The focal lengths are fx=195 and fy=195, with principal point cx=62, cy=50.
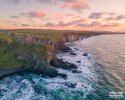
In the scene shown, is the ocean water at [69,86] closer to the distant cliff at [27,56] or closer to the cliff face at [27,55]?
the distant cliff at [27,56]

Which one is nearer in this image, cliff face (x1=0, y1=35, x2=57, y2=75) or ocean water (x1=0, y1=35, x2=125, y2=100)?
ocean water (x1=0, y1=35, x2=125, y2=100)

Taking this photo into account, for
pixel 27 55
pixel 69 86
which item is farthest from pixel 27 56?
pixel 69 86

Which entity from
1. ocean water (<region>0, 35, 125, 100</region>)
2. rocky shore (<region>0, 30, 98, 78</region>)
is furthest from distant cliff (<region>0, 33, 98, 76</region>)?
ocean water (<region>0, 35, 125, 100</region>)

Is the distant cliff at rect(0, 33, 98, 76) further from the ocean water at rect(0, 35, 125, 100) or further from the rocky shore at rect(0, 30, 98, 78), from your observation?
the ocean water at rect(0, 35, 125, 100)

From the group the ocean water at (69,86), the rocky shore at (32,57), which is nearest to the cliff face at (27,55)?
the rocky shore at (32,57)

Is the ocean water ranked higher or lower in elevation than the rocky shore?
lower

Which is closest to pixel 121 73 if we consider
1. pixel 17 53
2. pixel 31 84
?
pixel 31 84

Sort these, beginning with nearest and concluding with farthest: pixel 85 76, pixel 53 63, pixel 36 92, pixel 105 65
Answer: pixel 36 92
pixel 85 76
pixel 53 63
pixel 105 65

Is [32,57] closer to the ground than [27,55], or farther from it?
closer to the ground

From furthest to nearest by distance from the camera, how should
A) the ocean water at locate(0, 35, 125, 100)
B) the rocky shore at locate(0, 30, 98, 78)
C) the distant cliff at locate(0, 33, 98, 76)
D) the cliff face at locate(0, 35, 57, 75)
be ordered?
the cliff face at locate(0, 35, 57, 75) < the distant cliff at locate(0, 33, 98, 76) < the rocky shore at locate(0, 30, 98, 78) < the ocean water at locate(0, 35, 125, 100)

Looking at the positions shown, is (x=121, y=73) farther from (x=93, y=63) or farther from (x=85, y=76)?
(x=93, y=63)

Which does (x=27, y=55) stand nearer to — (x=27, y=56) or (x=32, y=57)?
(x=27, y=56)
